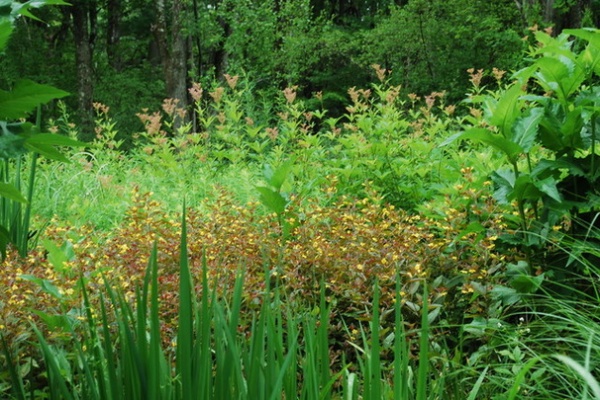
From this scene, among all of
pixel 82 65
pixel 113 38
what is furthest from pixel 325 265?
pixel 113 38

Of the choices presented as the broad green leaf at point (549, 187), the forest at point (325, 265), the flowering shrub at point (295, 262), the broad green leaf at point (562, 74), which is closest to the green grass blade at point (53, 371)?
the forest at point (325, 265)

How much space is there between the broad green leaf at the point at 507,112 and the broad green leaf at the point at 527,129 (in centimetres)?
3

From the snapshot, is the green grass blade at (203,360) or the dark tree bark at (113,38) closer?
the green grass blade at (203,360)

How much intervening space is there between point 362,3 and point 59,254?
29.7 meters

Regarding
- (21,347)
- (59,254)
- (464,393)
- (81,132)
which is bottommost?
(81,132)

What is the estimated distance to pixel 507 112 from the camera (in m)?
3.33

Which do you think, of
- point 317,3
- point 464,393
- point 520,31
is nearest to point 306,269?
point 464,393

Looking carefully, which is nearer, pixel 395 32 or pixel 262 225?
pixel 262 225

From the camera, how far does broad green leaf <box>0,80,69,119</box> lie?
65.9 inches

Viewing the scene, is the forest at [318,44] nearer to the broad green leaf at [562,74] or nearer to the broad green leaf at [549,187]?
the broad green leaf at [562,74]

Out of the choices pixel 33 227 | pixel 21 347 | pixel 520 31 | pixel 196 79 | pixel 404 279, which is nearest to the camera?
pixel 21 347

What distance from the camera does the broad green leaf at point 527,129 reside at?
128 inches

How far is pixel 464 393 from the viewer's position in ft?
9.09

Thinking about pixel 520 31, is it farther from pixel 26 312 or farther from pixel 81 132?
pixel 26 312
